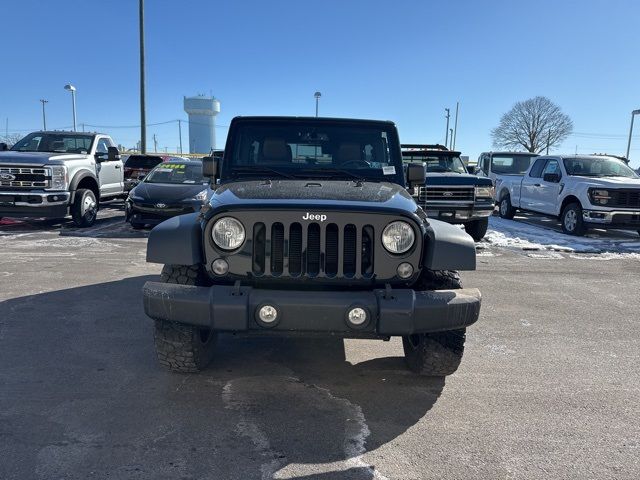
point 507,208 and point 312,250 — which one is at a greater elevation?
point 312,250

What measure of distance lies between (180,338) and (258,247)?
889mm

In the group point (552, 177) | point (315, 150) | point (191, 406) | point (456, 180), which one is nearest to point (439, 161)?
point (456, 180)

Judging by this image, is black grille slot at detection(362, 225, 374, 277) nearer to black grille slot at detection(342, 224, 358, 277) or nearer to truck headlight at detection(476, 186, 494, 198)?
black grille slot at detection(342, 224, 358, 277)

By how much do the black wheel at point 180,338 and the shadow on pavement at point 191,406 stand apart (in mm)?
149

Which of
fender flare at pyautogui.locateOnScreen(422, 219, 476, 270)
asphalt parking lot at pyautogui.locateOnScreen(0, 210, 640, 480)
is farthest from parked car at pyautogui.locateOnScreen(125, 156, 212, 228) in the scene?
fender flare at pyautogui.locateOnScreen(422, 219, 476, 270)

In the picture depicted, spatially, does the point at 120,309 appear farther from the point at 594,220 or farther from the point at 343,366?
the point at 594,220

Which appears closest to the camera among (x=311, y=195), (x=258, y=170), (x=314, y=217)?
(x=314, y=217)

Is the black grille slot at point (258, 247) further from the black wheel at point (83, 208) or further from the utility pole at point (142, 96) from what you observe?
the utility pole at point (142, 96)

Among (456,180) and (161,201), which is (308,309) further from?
(161,201)

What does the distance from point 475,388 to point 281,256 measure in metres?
1.73

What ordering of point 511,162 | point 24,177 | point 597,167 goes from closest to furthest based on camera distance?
1. point 24,177
2. point 597,167
3. point 511,162

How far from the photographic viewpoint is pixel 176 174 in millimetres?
11406

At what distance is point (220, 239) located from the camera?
10.3ft

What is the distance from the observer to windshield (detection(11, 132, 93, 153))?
11.2 meters
